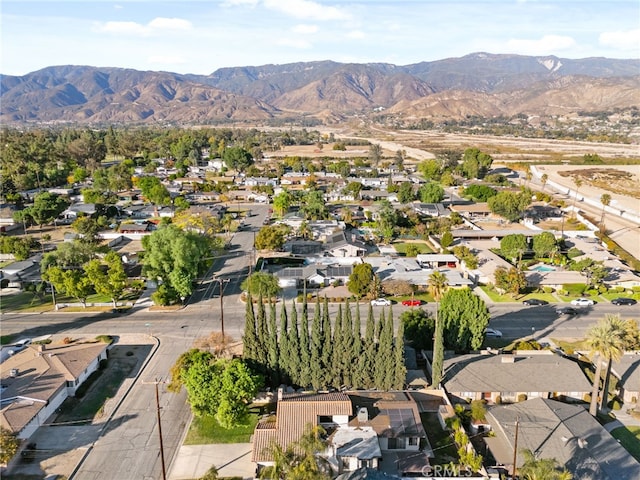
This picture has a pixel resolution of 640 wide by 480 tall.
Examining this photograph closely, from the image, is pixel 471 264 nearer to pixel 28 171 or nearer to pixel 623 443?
pixel 623 443

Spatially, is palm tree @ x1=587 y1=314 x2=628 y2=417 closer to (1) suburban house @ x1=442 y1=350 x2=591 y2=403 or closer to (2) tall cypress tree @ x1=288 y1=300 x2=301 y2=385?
(1) suburban house @ x1=442 y1=350 x2=591 y2=403

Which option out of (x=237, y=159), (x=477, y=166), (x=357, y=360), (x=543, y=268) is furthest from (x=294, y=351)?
(x=237, y=159)

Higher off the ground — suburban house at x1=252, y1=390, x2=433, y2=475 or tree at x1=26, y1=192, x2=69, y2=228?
tree at x1=26, y1=192, x2=69, y2=228

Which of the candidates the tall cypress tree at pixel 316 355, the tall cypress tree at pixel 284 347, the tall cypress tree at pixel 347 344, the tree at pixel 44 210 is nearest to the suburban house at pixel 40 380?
the tall cypress tree at pixel 284 347

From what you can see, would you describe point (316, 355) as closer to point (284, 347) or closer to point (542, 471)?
point (284, 347)

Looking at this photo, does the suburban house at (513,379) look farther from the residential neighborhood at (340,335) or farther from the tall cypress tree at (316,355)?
the tall cypress tree at (316,355)

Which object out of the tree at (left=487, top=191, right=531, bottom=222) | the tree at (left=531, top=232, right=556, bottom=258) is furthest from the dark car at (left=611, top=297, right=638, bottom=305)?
the tree at (left=487, top=191, right=531, bottom=222)


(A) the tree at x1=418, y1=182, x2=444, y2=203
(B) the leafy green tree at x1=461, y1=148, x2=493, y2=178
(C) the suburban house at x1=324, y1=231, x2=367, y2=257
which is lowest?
(C) the suburban house at x1=324, y1=231, x2=367, y2=257
